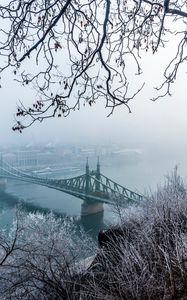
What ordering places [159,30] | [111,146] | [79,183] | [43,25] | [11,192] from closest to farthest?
1. [43,25]
2. [159,30]
3. [79,183]
4. [11,192]
5. [111,146]

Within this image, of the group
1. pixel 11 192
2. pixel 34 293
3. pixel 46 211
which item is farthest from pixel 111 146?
pixel 34 293

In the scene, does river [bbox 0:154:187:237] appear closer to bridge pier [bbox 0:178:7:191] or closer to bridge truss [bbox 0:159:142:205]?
bridge pier [bbox 0:178:7:191]

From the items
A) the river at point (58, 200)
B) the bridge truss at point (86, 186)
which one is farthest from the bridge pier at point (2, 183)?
the bridge truss at point (86, 186)

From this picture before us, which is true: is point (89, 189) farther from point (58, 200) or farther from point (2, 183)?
point (2, 183)

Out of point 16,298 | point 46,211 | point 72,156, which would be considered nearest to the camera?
point 16,298

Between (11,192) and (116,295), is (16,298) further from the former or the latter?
(11,192)

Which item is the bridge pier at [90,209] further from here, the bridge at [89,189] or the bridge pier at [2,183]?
the bridge pier at [2,183]

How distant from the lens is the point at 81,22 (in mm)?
1974

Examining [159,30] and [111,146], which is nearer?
[159,30]

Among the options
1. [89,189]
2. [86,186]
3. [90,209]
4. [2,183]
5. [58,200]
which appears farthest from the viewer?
[2,183]

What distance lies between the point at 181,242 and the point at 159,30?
149cm

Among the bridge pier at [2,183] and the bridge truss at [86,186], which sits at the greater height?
the bridge truss at [86,186]

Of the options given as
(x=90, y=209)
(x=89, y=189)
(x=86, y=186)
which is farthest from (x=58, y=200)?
(x=90, y=209)

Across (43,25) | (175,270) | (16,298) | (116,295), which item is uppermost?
(43,25)
